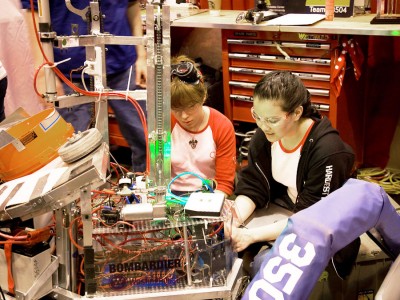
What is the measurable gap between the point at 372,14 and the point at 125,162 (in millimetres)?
1641

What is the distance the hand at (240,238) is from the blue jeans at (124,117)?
0.71 metres

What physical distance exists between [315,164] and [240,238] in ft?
1.13

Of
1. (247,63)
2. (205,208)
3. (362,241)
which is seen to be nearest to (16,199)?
(205,208)

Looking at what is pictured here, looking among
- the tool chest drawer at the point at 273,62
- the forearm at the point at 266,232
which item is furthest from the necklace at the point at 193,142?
the tool chest drawer at the point at 273,62

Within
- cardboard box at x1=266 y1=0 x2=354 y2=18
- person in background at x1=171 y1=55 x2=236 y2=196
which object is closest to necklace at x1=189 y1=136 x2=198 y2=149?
person in background at x1=171 y1=55 x2=236 y2=196

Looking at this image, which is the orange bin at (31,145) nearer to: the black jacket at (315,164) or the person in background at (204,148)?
the person in background at (204,148)

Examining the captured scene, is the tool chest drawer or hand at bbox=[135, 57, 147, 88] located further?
the tool chest drawer

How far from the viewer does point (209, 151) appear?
7.33 feet

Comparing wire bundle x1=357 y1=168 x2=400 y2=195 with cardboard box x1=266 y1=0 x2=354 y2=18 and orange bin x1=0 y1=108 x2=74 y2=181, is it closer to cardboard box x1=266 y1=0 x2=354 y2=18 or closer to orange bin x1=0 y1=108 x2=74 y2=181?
cardboard box x1=266 y1=0 x2=354 y2=18

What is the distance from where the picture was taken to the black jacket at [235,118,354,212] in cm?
181

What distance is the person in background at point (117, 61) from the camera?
7.07ft

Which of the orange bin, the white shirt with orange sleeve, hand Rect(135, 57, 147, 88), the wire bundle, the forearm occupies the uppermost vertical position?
hand Rect(135, 57, 147, 88)

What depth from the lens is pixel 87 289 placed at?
1543mm

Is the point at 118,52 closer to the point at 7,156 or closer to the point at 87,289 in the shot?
the point at 7,156
